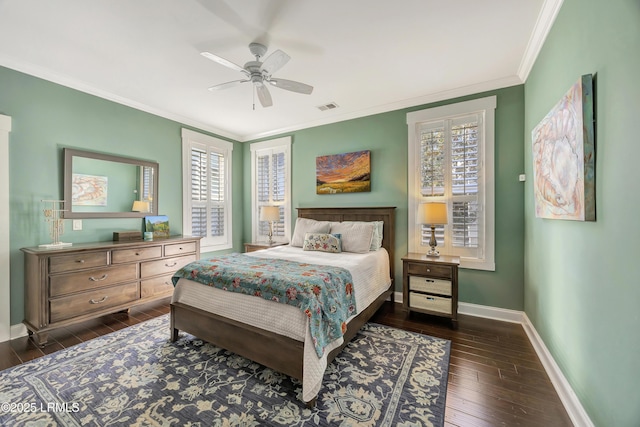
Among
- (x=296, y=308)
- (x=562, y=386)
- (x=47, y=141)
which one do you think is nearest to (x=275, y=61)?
(x=296, y=308)

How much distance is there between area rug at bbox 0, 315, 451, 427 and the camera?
1.68m

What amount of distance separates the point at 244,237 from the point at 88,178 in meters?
2.74

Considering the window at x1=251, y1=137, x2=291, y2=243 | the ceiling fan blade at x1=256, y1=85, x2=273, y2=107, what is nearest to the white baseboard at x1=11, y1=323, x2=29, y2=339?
the window at x1=251, y1=137, x2=291, y2=243

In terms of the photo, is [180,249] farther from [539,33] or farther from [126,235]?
[539,33]

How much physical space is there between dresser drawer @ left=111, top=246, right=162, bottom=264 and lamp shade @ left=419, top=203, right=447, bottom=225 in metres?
3.48

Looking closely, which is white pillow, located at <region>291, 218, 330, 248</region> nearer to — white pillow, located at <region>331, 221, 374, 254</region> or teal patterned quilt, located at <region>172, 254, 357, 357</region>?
white pillow, located at <region>331, 221, 374, 254</region>

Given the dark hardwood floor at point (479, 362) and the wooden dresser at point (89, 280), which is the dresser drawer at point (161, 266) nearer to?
the wooden dresser at point (89, 280)

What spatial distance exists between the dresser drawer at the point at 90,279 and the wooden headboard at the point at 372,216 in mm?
2639

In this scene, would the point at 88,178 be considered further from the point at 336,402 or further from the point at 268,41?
the point at 336,402

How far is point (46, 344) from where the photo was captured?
2.62m

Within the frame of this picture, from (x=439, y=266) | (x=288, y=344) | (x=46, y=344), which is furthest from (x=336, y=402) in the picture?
(x=46, y=344)

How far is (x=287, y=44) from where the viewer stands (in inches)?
96.7

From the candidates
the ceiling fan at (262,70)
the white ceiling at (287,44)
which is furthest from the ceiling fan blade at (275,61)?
the white ceiling at (287,44)

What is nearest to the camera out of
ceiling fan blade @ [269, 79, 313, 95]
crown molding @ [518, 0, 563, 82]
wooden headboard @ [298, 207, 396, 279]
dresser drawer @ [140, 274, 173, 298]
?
crown molding @ [518, 0, 563, 82]
